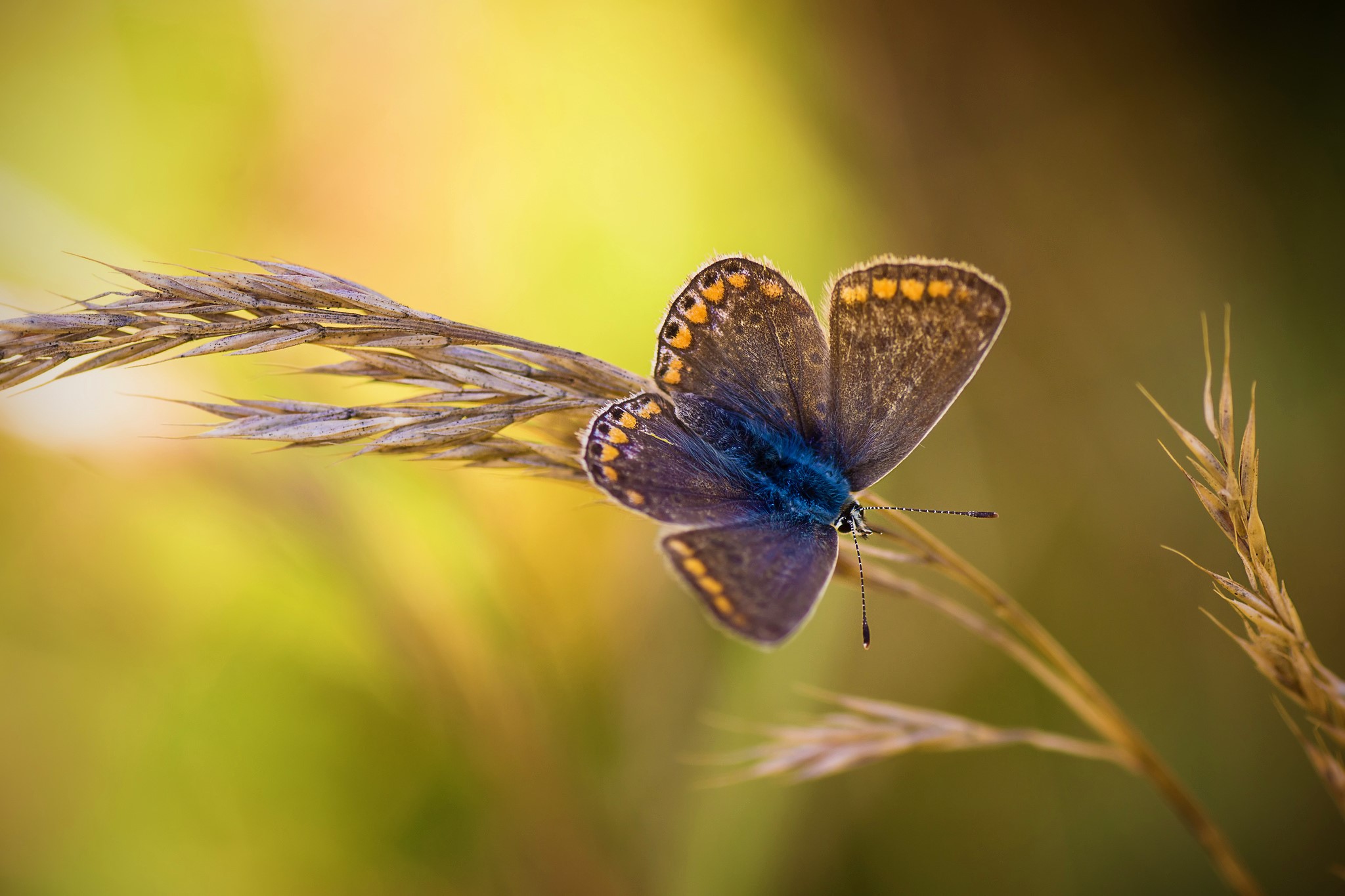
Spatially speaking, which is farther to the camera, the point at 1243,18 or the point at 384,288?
the point at 384,288

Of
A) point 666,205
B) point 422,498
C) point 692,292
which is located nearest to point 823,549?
point 692,292

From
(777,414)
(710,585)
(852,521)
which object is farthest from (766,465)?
(710,585)

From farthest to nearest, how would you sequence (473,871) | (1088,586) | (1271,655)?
1. (1088,586)
2. (473,871)
3. (1271,655)

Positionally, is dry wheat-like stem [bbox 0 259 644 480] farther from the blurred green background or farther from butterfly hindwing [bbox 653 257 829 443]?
the blurred green background

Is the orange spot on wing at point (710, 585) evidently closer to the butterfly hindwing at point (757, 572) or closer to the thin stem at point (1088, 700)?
the butterfly hindwing at point (757, 572)

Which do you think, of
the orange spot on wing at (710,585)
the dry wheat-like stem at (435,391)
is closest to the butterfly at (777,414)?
the orange spot on wing at (710,585)

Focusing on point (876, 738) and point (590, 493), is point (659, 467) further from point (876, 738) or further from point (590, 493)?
point (876, 738)

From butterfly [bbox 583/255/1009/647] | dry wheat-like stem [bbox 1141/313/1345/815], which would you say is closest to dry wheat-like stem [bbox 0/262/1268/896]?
butterfly [bbox 583/255/1009/647]

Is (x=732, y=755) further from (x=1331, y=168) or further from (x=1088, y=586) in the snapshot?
(x=1331, y=168)
